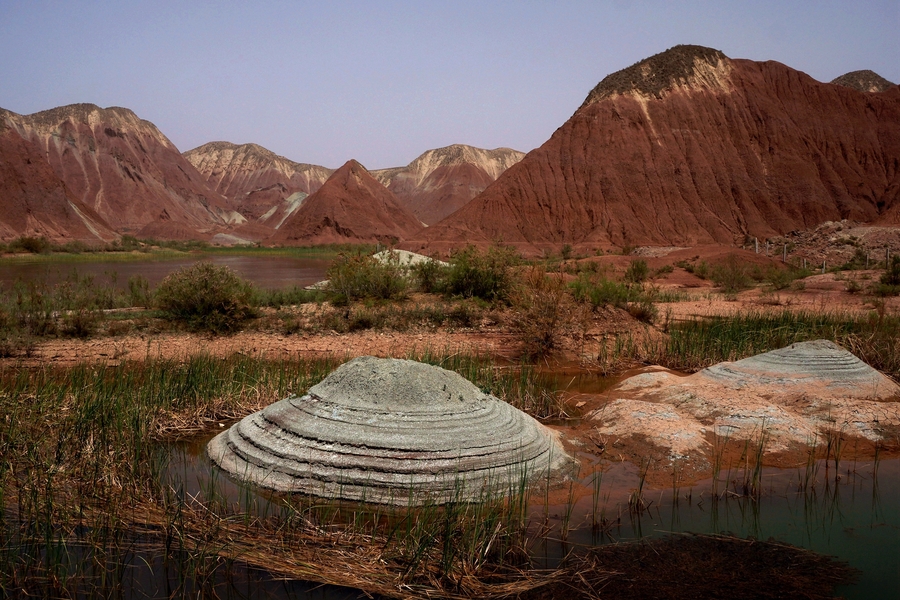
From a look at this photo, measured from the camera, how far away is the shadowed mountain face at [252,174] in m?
123

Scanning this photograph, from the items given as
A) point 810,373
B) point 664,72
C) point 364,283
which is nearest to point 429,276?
point 364,283

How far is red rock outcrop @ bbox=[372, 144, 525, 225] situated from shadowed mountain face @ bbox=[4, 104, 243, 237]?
3271 cm

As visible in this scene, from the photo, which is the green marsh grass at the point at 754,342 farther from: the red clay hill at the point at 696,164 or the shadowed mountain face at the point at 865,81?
the shadowed mountain face at the point at 865,81

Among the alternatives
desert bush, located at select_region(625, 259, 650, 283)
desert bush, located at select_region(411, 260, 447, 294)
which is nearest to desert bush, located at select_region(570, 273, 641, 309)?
desert bush, located at select_region(411, 260, 447, 294)

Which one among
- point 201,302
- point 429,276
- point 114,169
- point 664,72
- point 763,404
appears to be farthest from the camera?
point 114,169

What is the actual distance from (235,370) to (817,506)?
6.19 metres

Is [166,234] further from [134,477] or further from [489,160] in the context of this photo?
[134,477]

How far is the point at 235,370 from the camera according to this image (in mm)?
7879

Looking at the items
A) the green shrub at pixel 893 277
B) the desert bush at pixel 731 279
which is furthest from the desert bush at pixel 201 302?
the green shrub at pixel 893 277

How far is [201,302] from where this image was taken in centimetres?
1201

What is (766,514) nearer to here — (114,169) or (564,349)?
(564,349)

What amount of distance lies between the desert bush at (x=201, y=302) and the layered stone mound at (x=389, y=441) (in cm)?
650

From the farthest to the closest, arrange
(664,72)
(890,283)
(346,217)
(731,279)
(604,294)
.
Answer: (346,217), (664,72), (731,279), (890,283), (604,294)

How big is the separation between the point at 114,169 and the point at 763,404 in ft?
346
